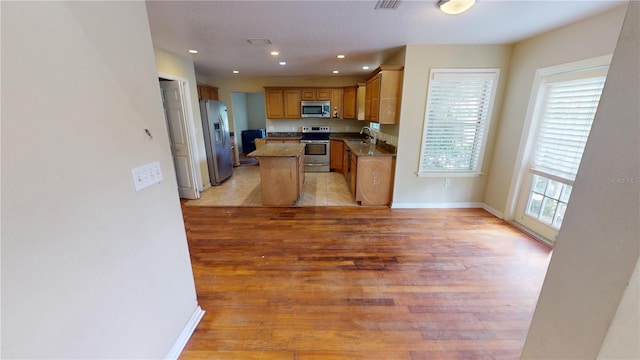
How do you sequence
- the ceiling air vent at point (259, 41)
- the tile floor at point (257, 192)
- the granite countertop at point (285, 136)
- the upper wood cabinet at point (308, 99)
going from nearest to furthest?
the ceiling air vent at point (259, 41)
the tile floor at point (257, 192)
the upper wood cabinet at point (308, 99)
the granite countertop at point (285, 136)

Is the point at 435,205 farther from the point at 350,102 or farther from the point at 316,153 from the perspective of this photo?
the point at 350,102

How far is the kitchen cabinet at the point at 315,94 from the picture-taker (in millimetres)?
6043

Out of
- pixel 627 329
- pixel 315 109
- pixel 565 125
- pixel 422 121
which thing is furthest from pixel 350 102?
pixel 627 329

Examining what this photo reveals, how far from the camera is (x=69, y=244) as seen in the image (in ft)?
2.88

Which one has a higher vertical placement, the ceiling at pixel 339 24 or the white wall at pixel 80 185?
the ceiling at pixel 339 24

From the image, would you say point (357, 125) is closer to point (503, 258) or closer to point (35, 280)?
point (503, 258)

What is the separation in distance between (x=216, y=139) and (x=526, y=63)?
5.33m

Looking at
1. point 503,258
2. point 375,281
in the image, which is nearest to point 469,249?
point 503,258

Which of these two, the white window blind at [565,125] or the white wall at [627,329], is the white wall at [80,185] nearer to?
the white wall at [627,329]

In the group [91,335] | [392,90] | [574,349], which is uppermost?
[392,90]

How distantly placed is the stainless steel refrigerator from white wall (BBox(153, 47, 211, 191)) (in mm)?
108

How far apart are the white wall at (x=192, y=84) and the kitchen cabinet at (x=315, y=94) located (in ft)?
8.43

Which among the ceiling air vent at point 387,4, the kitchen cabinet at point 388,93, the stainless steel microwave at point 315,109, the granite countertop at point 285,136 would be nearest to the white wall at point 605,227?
the ceiling air vent at point 387,4

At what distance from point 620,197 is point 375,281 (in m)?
1.82
